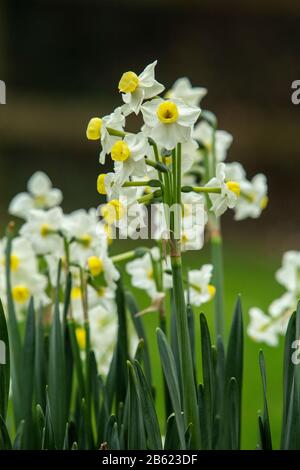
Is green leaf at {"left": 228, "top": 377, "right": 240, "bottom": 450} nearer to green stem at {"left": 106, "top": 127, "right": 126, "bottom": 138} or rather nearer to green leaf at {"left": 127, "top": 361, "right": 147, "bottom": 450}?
green leaf at {"left": 127, "top": 361, "right": 147, "bottom": 450}

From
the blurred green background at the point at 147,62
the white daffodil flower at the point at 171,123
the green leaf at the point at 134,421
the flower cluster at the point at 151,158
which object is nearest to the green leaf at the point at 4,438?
the green leaf at the point at 134,421

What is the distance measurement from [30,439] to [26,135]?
4692 millimetres

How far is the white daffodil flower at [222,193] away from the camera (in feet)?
2.75

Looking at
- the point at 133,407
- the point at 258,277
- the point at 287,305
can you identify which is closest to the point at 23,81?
the point at 258,277

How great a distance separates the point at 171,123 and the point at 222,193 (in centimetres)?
9

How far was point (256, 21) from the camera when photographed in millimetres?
5590

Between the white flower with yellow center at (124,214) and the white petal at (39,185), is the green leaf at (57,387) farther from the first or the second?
the white petal at (39,185)

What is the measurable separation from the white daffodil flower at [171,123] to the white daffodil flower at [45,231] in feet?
1.14

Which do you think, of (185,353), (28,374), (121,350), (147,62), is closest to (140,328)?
(121,350)

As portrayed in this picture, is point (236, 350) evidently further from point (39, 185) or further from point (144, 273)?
point (39, 185)

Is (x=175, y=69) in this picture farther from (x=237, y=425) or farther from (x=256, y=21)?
(x=237, y=425)

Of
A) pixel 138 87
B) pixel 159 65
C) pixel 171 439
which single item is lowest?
pixel 171 439

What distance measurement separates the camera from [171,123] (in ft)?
2.66

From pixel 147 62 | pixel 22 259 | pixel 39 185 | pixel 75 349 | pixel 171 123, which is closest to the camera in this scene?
pixel 171 123
